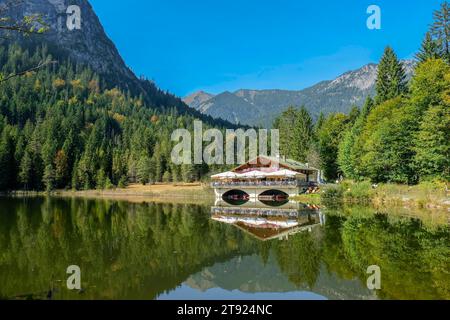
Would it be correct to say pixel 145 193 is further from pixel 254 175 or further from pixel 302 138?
pixel 302 138

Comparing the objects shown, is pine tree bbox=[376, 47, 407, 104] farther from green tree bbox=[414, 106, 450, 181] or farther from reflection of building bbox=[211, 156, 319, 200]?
green tree bbox=[414, 106, 450, 181]

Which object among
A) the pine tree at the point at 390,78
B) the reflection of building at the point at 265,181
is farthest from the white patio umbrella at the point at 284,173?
the pine tree at the point at 390,78

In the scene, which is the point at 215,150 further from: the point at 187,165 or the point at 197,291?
the point at 197,291

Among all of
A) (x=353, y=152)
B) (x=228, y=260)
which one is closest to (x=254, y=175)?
(x=353, y=152)

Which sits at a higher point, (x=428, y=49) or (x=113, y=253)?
(x=428, y=49)

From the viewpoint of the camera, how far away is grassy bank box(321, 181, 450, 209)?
3388cm

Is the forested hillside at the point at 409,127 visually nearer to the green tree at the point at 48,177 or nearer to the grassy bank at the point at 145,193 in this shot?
the grassy bank at the point at 145,193

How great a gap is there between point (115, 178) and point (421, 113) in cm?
6463

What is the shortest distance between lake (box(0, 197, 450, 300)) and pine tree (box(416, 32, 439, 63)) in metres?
33.4

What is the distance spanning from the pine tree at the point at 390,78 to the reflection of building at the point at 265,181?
16.8 meters

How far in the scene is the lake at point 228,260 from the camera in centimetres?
1115

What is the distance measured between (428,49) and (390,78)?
10633 mm

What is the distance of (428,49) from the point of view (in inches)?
Answer: 1961
